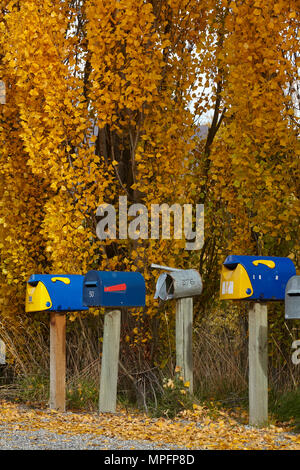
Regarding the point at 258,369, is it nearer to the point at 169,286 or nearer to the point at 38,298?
the point at 169,286

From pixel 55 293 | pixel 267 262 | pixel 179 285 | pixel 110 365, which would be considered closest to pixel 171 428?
pixel 110 365

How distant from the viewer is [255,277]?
5.99 meters

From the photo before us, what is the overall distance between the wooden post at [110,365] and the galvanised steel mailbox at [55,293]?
1.18 feet

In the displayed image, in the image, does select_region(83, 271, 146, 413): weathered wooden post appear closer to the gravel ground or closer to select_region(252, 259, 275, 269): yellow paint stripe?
the gravel ground

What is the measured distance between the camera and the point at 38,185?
9.09 m

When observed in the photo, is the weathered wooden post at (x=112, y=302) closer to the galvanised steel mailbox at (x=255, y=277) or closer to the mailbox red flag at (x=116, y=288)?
the mailbox red flag at (x=116, y=288)

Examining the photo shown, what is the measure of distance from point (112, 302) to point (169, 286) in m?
0.50

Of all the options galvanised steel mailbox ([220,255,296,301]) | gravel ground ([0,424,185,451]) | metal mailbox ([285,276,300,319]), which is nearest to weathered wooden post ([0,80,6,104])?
galvanised steel mailbox ([220,255,296,301])

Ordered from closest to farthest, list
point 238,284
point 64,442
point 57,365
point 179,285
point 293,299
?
point 64,442
point 293,299
point 238,284
point 179,285
point 57,365

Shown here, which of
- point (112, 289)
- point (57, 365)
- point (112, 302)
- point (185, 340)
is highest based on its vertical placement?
point (112, 289)
